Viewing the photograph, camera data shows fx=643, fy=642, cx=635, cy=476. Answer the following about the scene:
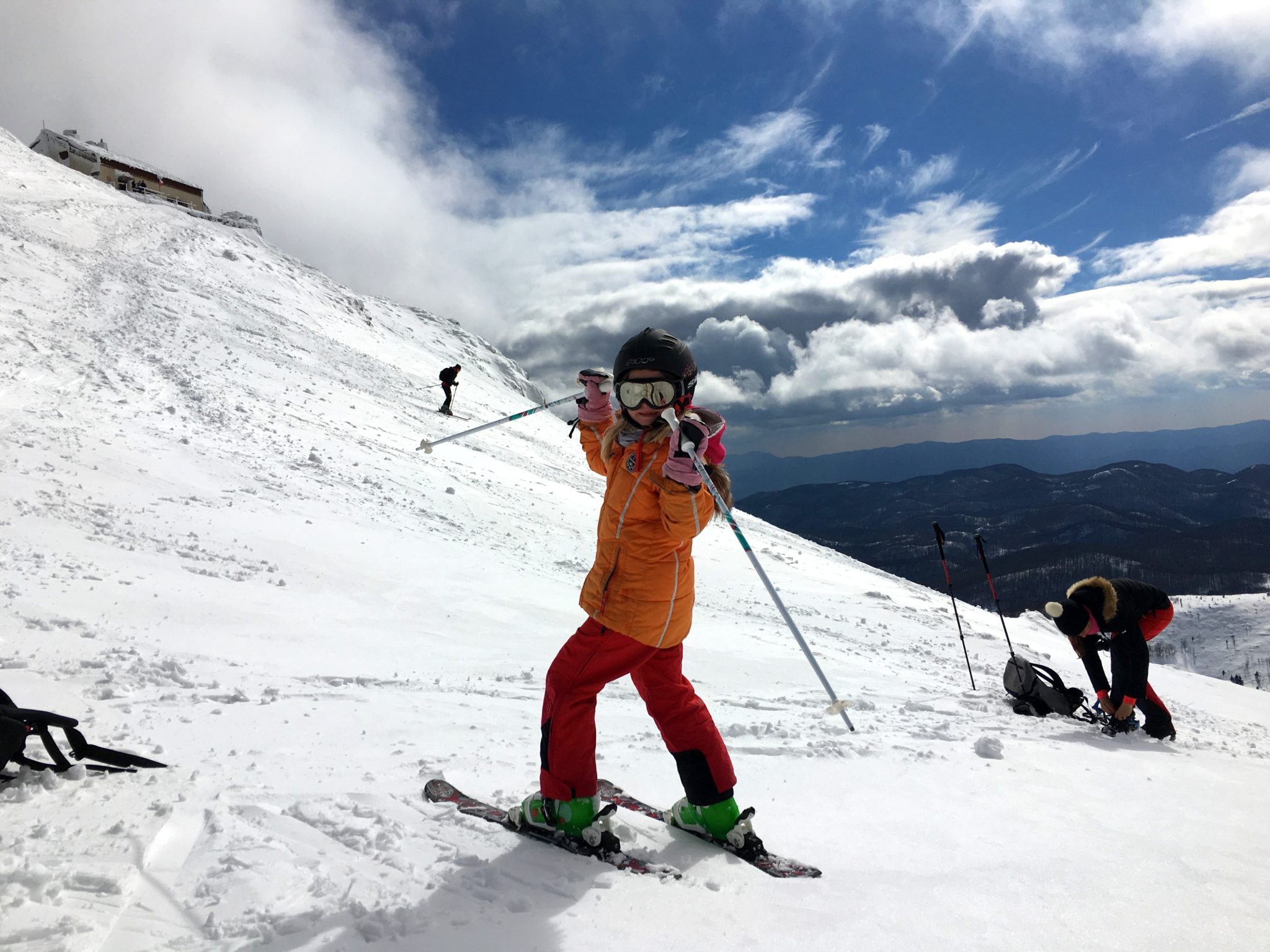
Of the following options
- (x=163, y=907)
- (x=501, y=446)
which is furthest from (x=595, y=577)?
(x=501, y=446)

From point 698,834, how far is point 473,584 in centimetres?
532

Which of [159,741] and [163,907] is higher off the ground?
[159,741]

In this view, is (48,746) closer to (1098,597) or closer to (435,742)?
(435,742)

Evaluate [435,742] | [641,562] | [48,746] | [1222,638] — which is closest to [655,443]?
[641,562]

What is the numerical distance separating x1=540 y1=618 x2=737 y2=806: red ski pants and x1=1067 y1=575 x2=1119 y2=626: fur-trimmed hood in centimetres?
548

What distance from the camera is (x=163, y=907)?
2258 millimetres

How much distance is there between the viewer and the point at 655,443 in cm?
325

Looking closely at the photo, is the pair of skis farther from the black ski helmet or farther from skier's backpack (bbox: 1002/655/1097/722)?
skier's backpack (bbox: 1002/655/1097/722)

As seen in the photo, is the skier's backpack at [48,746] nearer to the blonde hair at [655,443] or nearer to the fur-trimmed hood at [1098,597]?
the blonde hair at [655,443]

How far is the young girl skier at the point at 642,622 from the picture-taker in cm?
319

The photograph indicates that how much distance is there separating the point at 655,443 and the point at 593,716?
1414 mm

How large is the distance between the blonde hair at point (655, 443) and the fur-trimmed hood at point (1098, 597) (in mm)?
5472

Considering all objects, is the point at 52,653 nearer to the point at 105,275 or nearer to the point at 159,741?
the point at 159,741

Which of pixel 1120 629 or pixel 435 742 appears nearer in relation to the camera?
pixel 435 742
